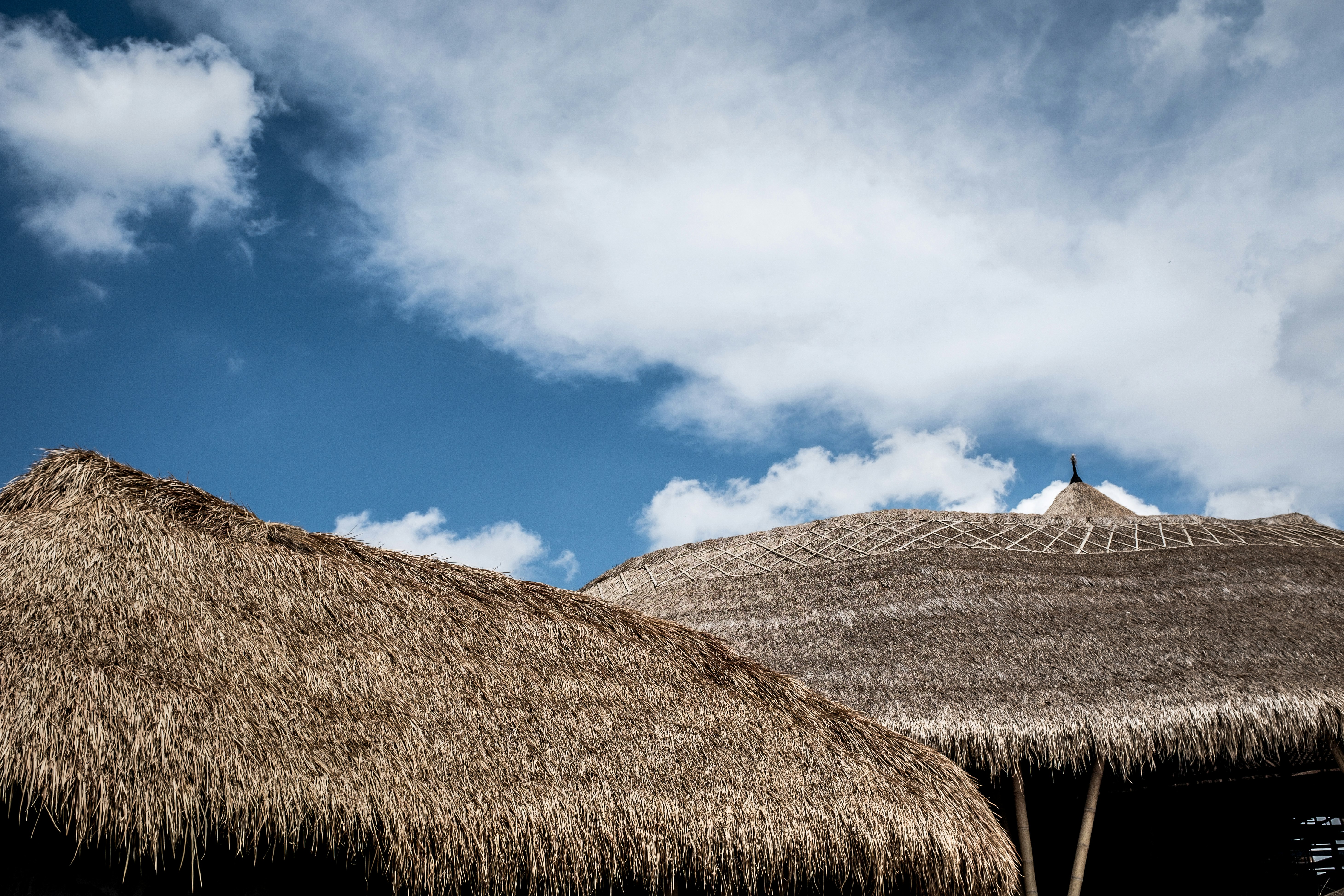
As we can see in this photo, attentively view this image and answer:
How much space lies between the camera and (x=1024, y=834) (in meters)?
8.25

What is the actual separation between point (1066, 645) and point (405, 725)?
6495 millimetres

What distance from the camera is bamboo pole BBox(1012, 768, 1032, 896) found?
26.5 ft

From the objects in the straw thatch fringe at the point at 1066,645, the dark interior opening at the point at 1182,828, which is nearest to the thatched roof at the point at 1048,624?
the straw thatch fringe at the point at 1066,645

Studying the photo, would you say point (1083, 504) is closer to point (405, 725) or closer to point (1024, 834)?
point (1024, 834)

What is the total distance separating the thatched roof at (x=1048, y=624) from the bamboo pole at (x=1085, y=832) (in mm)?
200

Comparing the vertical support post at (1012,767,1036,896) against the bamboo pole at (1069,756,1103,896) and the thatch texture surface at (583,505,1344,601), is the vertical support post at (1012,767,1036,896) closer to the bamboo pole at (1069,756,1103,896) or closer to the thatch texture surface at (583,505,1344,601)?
the bamboo pole at (1069,756,1103,896)

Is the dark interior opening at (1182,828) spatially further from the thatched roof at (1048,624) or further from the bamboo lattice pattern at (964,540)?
the bamboo lattice pattern at (964,540)

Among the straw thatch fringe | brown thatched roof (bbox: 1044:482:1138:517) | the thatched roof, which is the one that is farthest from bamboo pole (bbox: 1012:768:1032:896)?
brown thatched roof (bbox: 1044:482:1138:517)

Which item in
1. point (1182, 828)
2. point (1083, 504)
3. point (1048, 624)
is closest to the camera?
point (1048, 624)

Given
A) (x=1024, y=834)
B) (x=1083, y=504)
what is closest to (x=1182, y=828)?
(x=1024, y=834)

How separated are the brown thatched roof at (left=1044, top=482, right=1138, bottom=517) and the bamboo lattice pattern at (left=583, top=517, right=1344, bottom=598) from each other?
15.0ft

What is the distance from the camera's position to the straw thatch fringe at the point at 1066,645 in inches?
315

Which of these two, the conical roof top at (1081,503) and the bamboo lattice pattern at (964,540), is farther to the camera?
the conical roof top at (1081,503)

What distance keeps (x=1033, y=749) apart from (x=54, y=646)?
283 inches
